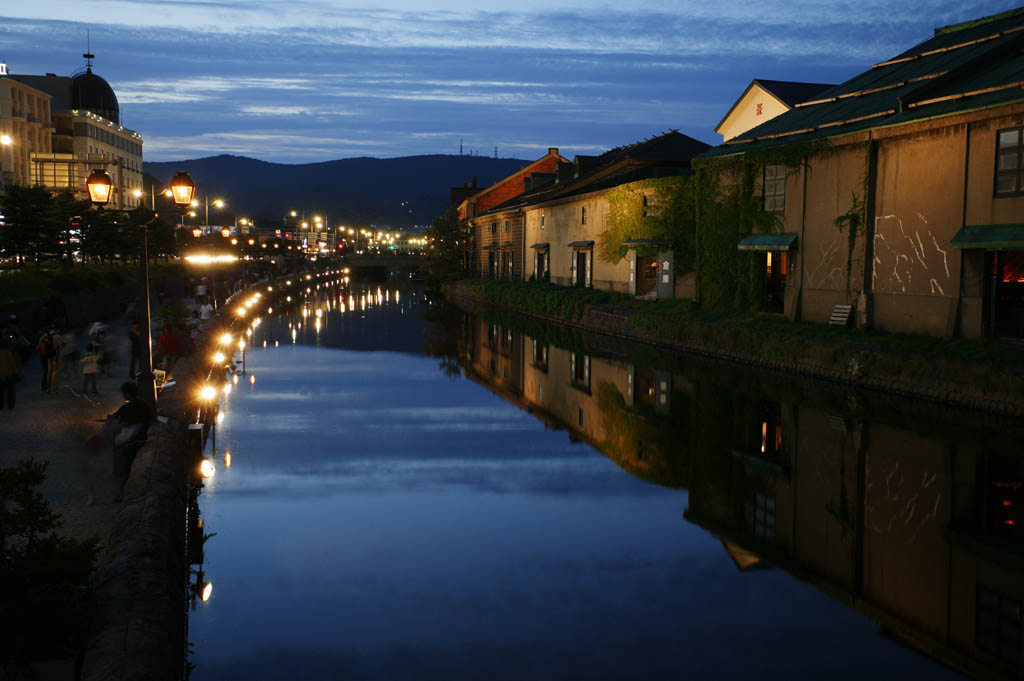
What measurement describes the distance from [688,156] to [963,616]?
1698 inches

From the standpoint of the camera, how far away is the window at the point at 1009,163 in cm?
2012

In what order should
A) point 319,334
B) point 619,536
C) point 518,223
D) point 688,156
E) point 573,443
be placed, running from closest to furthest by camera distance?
point 619,536 → point 573,443 → point 319,334 → point 688,156 → point 518,223

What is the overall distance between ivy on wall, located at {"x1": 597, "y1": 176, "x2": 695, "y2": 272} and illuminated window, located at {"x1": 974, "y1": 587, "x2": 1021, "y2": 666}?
28.3 m

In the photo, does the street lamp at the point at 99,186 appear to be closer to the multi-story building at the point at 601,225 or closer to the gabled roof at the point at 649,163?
the multi-story building at the point at 601,225

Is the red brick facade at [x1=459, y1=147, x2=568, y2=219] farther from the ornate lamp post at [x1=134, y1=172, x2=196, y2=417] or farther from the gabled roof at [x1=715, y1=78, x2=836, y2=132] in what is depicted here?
the ornate lamp post at [x1=134, y1=172, x2=196, y2=417]

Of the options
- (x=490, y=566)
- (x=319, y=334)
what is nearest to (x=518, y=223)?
(x=319, y=334)

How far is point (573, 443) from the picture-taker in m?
16.9

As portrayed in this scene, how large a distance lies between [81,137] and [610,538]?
102068 mm

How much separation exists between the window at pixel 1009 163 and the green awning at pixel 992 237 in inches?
33.1

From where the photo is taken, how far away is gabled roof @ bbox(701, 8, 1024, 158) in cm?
2219

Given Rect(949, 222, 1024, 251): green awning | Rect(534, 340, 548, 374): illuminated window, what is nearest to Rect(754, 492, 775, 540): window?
Rect(949, 222, 1024, 251): green awning

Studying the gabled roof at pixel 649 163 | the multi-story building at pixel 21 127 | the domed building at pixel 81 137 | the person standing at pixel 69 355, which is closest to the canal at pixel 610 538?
the person standing at pixel 69 355

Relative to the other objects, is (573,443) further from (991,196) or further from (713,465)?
(991,196)

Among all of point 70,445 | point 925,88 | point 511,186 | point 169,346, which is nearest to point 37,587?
point 70,445
